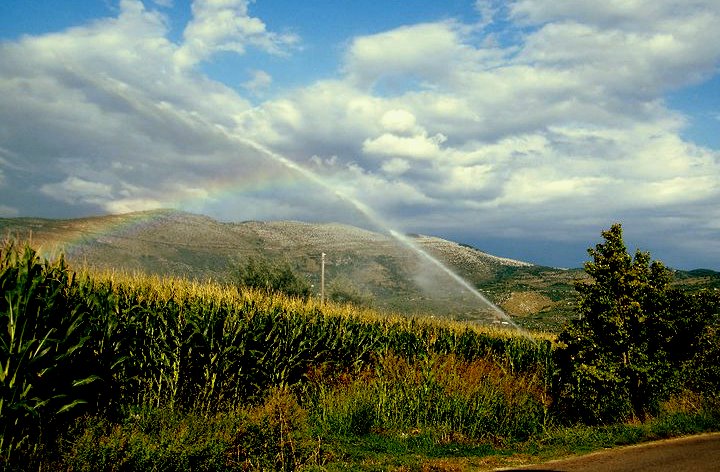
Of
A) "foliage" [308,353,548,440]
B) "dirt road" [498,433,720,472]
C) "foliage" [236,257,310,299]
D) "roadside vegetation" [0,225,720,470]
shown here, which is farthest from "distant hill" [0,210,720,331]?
"dirt road" [498,433,720,472]

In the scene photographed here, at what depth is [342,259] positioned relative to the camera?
120375 mm

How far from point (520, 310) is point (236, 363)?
67.5 meters

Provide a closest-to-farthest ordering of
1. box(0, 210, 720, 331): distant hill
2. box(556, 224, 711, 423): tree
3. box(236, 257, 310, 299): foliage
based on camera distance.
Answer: box(556, 224, 711, 423): tree → box(236, 257, 310, 299): foliage → box(0, 210, 720, 331): distant hill

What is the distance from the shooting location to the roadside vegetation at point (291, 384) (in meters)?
9.02

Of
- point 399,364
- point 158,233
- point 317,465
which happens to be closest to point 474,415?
point 399,364

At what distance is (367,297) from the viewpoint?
2025 inches

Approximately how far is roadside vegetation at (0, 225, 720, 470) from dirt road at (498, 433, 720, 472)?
60 cm

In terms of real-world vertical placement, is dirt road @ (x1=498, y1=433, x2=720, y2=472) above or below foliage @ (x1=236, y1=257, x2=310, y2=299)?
below

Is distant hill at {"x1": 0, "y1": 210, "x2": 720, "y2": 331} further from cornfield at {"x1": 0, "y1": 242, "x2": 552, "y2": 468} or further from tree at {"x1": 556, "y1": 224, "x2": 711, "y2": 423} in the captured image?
tree at {"x1": 556, "y1": 224, "x2": 711, "y2": 423}

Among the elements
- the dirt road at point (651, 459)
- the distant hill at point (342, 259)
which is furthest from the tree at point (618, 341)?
the distant hill at point (342, 259)

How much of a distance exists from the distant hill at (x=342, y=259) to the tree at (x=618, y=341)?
116ft

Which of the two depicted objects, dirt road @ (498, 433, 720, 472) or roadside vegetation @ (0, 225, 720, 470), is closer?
roadside vegetation @ (0, 225, 720, 470)

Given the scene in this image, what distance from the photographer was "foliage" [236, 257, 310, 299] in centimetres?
4764

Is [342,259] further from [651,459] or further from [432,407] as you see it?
[651,459]
